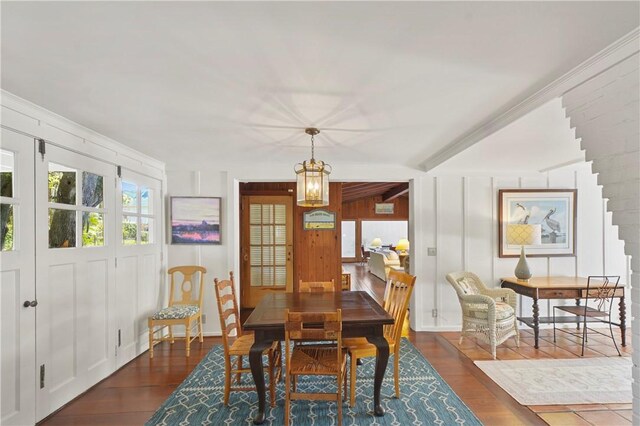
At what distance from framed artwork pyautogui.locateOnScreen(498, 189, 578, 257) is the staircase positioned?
3.07m

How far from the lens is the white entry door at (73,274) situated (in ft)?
7.99

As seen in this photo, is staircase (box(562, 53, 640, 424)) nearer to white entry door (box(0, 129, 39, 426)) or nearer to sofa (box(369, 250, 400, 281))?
white entry door (box(0, 129, 39, 426))

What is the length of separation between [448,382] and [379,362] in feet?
3.33

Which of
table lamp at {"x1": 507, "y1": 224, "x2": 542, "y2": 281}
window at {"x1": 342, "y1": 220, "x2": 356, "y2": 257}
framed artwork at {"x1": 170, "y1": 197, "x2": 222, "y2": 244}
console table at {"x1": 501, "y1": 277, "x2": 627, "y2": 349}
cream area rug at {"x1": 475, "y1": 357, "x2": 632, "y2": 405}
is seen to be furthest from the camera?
window at {"x1": 342, "y1": 220, "x2": 356, "y2": 257}

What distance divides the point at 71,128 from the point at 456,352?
4.41m

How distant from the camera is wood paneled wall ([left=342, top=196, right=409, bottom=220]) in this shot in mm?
12844

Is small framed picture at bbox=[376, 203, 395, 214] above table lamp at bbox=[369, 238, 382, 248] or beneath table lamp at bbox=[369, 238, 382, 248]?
above

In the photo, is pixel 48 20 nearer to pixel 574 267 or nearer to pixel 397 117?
pixel 397 117

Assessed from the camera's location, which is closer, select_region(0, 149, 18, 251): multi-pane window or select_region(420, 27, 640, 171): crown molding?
select_region(420, 27, 640, 171): crown molding

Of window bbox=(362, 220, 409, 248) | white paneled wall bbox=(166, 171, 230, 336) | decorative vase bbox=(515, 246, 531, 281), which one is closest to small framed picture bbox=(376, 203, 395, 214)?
window bbox=(362, 220, 409, 248)

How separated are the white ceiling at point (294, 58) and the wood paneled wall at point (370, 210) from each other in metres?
10.1

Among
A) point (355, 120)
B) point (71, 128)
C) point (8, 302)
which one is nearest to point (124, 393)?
point (8, 302)

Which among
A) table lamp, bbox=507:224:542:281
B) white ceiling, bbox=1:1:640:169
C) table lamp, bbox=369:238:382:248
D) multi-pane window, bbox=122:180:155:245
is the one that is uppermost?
white ceiling, bbox=1:1:640:169

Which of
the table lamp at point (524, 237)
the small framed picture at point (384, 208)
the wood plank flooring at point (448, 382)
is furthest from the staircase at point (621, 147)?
the small framed picture at point (384, 208)
